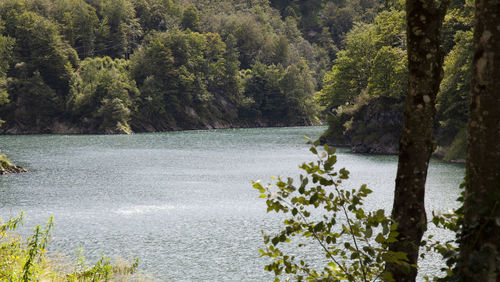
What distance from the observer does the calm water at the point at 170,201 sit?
16.0 metres

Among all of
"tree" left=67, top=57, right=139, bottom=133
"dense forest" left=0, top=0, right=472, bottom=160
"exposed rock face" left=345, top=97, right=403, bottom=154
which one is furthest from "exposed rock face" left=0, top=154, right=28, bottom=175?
"tree" left=67, top=57, right=139, bottom=133

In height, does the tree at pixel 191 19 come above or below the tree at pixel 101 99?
above

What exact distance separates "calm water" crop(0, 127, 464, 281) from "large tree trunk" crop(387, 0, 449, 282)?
9.39 metres

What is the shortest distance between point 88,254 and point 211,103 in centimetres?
8889

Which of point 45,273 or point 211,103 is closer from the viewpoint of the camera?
point 45,273

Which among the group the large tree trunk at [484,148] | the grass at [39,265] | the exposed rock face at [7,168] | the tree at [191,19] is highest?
the tree at [191,19]

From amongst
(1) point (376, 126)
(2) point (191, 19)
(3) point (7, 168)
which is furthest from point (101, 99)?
(3) point (7, 168)

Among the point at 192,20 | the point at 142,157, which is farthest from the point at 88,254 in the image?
the point at 192,20

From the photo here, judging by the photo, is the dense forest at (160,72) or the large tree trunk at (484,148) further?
the dense forest at (160,72)

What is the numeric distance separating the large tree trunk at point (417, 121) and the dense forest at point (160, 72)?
48345 mm

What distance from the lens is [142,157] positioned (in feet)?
154

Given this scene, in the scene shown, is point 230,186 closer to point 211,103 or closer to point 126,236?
point 126,236

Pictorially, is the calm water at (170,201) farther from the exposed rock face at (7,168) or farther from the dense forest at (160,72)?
the dense forest at (160,72)

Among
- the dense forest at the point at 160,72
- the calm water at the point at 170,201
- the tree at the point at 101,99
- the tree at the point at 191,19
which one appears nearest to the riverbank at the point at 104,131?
the dense forest at the point at 160,72
